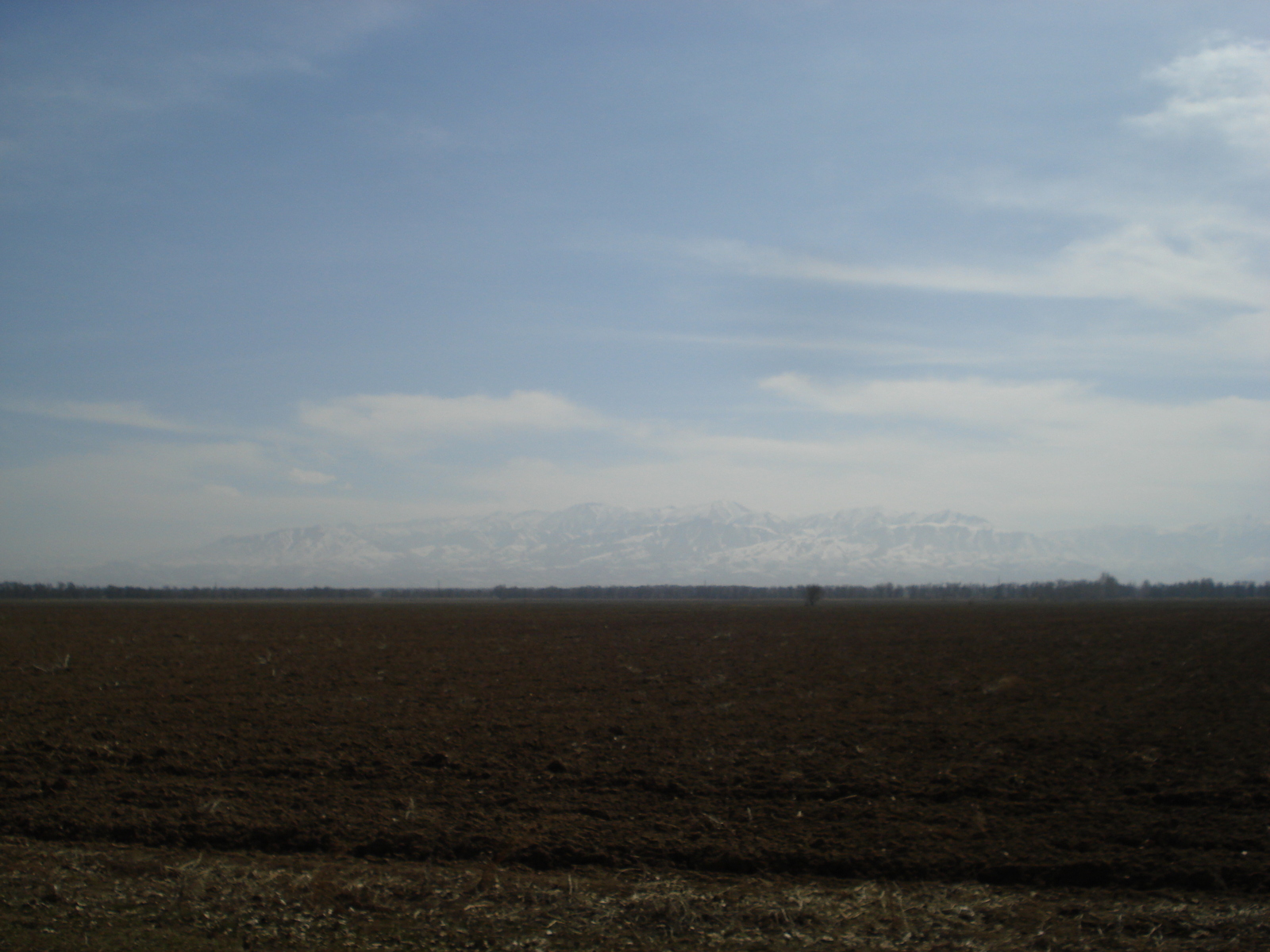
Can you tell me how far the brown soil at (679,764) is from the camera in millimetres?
11703

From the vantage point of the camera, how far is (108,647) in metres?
40.0

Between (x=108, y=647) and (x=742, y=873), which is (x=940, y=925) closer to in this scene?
(x=742, y=873)

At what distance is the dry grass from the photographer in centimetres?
860

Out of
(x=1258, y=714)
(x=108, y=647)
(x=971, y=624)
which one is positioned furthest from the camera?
(x=971, y=624)

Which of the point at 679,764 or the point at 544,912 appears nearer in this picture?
the point at 544,912

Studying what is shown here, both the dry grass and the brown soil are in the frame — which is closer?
the dry grass

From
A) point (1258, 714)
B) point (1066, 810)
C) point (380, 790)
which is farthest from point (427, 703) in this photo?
point (1258, 714)

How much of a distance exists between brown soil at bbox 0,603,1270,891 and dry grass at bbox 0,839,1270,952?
73cm

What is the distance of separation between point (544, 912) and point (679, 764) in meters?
6.71

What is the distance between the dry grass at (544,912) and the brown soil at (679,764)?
73 cm

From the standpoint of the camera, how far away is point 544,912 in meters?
9.49

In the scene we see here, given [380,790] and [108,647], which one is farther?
[108,647]

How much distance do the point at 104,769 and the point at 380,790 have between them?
5.74 metres

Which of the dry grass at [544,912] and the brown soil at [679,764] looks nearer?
the dry grass at [544,912]
